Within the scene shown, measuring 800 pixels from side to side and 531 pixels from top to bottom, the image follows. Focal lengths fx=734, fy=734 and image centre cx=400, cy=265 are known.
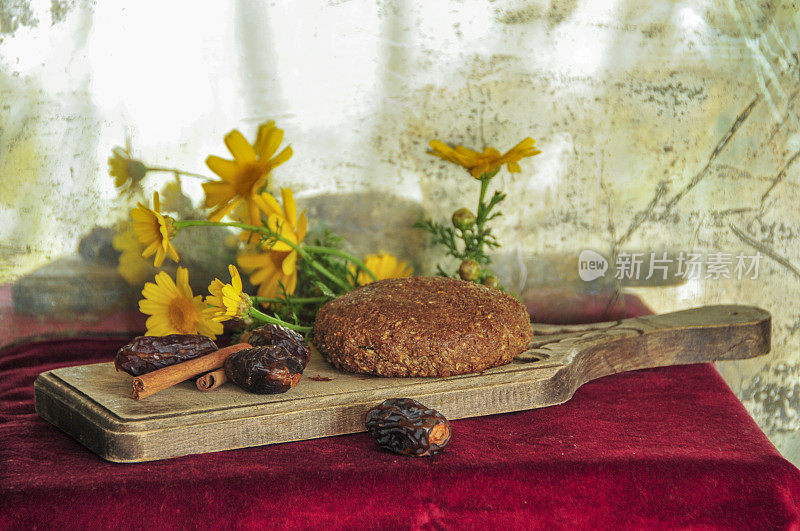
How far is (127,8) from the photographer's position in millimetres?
956

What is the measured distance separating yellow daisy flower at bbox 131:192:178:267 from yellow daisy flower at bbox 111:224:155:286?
0.19 metres

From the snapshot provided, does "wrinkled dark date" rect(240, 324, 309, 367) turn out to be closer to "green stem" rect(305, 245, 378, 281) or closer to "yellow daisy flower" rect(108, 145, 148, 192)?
"green stem" rect(305, 245, 378, 281)

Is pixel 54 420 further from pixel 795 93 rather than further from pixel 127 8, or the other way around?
pixel 795 93

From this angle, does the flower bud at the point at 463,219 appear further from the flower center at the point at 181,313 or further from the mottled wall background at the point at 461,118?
the flower center at the point at 181,313

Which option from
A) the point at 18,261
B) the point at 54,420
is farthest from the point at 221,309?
the point at 18,261

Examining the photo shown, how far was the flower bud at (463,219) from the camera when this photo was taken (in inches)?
36.9

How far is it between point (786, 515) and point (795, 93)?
704mm

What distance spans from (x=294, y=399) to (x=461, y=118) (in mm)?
535

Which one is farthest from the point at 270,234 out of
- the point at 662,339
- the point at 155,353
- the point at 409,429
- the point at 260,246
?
the point at 662,339

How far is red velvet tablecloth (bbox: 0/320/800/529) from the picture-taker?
56cm

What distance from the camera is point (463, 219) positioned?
3.07ft

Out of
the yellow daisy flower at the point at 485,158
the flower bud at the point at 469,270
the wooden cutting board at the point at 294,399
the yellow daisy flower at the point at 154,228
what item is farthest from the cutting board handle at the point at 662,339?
the yellow daisy flower at the point at 154,228

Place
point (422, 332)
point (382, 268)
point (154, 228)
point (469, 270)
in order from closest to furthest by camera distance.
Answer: point (422, 332) < point (154, 228) < point (469, 270) < point (382, 268)

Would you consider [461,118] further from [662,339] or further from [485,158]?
[662,339]
